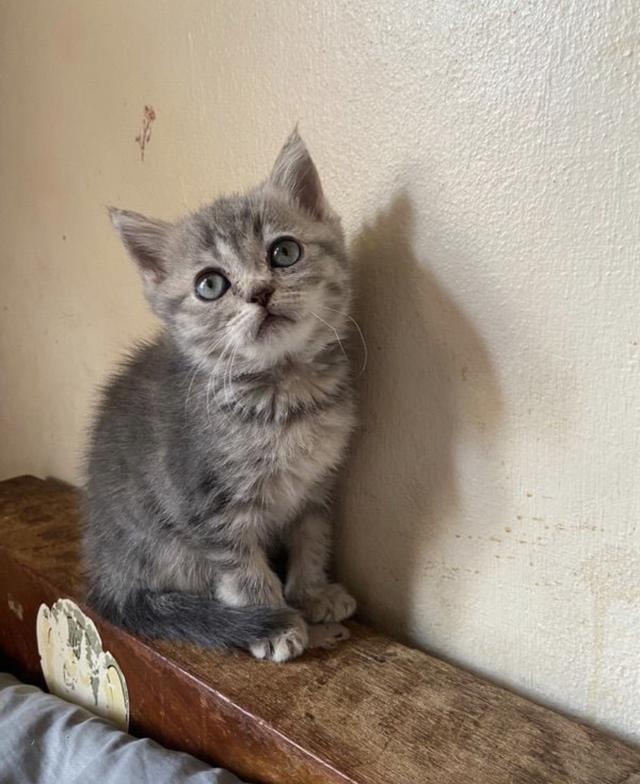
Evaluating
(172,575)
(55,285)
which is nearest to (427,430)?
(172,575)

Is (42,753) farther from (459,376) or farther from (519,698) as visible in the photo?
(459,376)

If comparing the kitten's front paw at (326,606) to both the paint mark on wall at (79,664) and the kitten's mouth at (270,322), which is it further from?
the kitten's mouth at (270,322)

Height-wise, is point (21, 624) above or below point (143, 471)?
below

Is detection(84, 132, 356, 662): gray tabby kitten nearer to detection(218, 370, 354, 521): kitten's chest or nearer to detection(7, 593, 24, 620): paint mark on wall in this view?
detection(218, 370, 354, 521): kitten's chest

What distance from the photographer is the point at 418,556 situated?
93cm

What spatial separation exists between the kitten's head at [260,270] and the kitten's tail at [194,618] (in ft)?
1.08

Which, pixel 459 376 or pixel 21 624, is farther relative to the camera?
pixel 21 624

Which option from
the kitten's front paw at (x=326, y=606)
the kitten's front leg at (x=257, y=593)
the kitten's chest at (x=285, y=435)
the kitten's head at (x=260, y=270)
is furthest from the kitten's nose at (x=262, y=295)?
the kitten's front paw at (x=326, y=606)

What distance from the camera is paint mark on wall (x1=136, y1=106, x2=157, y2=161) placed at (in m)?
1.14

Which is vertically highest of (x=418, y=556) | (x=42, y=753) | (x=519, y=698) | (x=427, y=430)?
(x=427, y=430)

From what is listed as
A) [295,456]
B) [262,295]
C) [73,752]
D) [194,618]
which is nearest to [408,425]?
[295,456]

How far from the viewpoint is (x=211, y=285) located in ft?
2.72

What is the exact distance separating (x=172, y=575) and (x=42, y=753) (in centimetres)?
30

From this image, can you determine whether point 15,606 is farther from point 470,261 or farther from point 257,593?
point 470,261
